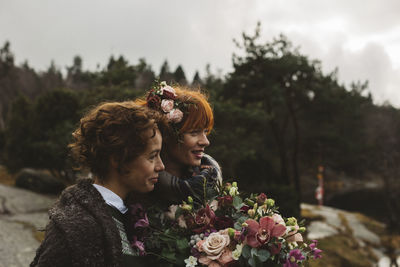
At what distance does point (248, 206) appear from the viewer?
6.36ft

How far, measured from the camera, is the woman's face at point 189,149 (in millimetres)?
2443

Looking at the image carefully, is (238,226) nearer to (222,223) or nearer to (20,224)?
(222,223)

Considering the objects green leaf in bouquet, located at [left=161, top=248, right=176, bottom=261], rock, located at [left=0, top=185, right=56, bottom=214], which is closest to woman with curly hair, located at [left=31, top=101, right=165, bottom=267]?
green leaf in bouquet, located at [left=161, top=248, right=176, bottom=261]

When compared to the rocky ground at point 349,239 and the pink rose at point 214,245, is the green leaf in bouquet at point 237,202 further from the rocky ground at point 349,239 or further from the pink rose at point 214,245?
the rocky ground at point 349,239

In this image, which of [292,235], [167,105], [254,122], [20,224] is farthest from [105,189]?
[254,122]

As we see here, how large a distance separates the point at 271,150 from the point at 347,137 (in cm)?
515

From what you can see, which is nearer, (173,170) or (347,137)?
(173,170)

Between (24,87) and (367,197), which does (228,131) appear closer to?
(367,197)

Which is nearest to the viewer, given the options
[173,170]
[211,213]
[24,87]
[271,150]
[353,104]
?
[211,213]

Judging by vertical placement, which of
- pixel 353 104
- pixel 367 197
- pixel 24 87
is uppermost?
pixel 24 87

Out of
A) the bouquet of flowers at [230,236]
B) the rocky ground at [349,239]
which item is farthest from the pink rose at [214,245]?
the rocky ground at [349,239]

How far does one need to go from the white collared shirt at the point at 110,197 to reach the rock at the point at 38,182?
1045 cm

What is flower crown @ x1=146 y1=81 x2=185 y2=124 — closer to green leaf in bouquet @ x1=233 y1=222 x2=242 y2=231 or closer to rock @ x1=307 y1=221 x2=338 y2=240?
green leaf in bouquet @ x1=233 y1=222 x2=242 y2=231

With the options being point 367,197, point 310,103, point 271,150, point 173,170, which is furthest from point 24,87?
point 173,170
